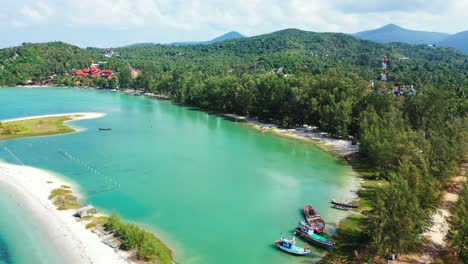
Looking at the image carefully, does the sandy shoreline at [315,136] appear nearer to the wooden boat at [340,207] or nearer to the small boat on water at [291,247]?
the wooden boat at [340,207]

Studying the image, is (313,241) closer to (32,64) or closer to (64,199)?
(64,199)

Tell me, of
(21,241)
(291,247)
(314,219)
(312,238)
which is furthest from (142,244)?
(314,219)

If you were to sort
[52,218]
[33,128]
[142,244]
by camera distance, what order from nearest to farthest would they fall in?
[142,244], [52,218], [33,128]

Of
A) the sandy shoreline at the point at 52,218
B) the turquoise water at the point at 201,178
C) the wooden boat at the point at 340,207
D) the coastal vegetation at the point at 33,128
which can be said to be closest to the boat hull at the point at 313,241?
the turquoise water at the point at 201,178

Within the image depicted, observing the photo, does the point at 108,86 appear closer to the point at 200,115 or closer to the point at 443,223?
the point at 200,115

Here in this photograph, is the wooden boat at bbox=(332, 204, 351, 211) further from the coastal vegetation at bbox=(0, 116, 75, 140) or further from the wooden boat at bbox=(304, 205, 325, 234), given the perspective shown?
the coastal vegetation at bbox=(0, 116, 75, 140)
